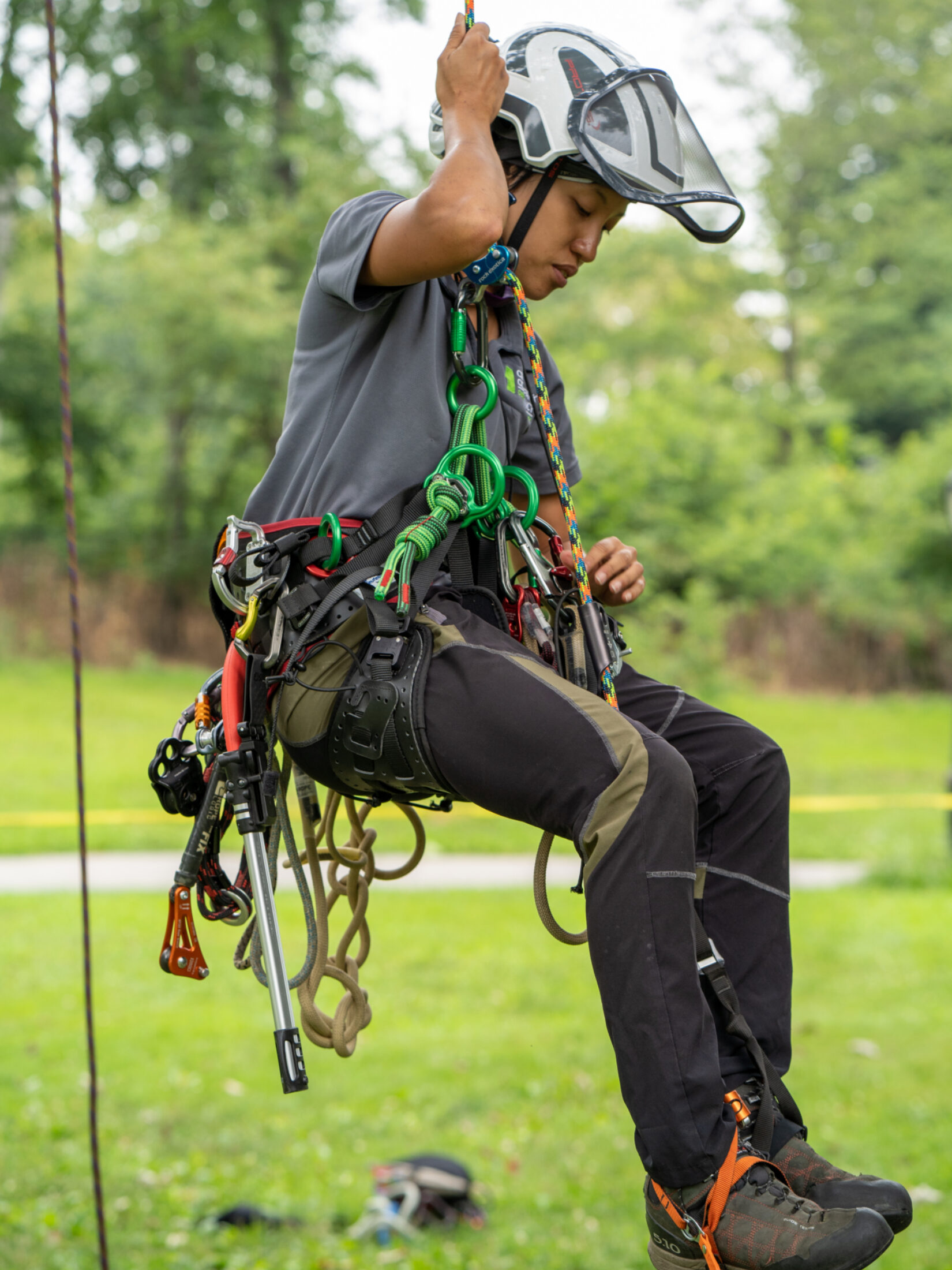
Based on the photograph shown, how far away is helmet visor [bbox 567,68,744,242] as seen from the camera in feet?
7.90

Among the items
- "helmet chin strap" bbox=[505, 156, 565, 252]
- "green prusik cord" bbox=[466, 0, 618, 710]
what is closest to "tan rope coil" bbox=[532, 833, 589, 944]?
"green prusik cord" bbox=[466, 0, 618, 710]

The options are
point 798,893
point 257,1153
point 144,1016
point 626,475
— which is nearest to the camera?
point 257,1153

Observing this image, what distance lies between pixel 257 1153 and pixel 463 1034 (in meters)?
1.58

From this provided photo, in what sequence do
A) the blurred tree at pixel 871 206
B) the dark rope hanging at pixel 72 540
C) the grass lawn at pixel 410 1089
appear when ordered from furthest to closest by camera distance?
the blurred tree at pixel 871 206 < the grass lawn at pixel 410 1089 < the dark rope hanging at pixel 72 540

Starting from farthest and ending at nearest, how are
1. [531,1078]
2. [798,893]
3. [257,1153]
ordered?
1. [798,893]
2. [531,1078]
3. [257,1153]

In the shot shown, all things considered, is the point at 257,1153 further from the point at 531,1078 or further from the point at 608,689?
the point at 608,689

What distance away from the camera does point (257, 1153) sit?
6.34m

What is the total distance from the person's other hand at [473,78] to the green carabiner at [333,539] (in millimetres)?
678

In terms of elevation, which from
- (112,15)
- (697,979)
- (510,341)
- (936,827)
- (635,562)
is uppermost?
(112,15)

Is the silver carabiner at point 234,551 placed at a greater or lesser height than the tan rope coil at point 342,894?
greater

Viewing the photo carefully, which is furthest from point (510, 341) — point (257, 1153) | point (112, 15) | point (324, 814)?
point (112, 15)

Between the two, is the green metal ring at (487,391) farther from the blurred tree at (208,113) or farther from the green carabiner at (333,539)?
the blurred tree at (208,113)

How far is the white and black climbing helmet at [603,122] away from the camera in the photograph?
2.42 metres

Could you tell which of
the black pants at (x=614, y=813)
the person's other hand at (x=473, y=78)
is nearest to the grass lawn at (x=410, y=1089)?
the black pants at (x=614, y=813)
